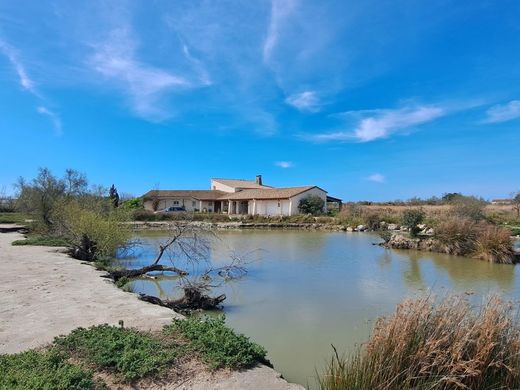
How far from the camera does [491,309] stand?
13.1 ft

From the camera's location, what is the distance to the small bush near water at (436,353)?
358cm

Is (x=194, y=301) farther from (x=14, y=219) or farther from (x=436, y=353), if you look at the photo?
(x=14, y=219)

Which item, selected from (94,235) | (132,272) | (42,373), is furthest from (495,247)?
(42,373)

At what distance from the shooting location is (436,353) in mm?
3711

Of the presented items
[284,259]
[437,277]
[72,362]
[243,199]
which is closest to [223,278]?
[284,259]

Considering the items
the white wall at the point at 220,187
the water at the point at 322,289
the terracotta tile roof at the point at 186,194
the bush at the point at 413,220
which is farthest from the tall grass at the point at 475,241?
the white wall at the point at 220,187

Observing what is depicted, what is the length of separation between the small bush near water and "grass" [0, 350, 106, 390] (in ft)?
7.89

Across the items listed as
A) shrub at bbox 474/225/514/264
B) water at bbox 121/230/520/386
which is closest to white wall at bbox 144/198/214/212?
water at bbox 121/230/520/386

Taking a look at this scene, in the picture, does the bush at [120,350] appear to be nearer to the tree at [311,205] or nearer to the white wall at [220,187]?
the tree at [311,205]

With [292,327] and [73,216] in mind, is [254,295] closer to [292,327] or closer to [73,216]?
[292,327]

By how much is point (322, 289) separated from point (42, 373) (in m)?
7.63

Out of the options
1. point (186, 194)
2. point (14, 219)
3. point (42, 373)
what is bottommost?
point (42, 373)

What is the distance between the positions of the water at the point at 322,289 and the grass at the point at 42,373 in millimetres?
2642

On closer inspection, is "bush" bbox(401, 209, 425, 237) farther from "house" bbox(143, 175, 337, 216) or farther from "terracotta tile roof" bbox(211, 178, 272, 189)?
"terracotta tile roof" bbox(211, 178, 272, 189)
